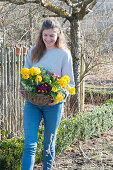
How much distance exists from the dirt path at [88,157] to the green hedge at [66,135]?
4.4 inches

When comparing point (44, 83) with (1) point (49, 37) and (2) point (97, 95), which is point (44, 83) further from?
(2) point (97, 95)

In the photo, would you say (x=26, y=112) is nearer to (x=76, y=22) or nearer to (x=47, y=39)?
(x=47, y=39)

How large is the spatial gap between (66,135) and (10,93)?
42.1 inches

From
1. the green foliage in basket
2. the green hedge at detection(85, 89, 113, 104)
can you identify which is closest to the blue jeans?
the green foliage in basket

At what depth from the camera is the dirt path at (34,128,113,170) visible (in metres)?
3.37

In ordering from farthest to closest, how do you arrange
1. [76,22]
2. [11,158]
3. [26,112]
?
[76,22], [11,158], [26,112]

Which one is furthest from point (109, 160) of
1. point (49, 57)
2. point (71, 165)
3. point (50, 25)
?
point (50, 25)

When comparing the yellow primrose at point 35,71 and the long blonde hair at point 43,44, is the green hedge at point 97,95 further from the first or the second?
the yellow primrose at point 35,71

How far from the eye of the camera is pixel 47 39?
2.44m

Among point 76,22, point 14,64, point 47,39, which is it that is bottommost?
point 14,64

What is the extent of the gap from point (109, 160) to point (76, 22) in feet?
10.0

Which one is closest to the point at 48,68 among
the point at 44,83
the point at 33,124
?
the point at 44,83

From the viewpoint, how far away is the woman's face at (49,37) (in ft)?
7.97

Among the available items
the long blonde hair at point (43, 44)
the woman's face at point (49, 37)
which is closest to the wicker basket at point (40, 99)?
the long blonde hair at point (43, 44)
